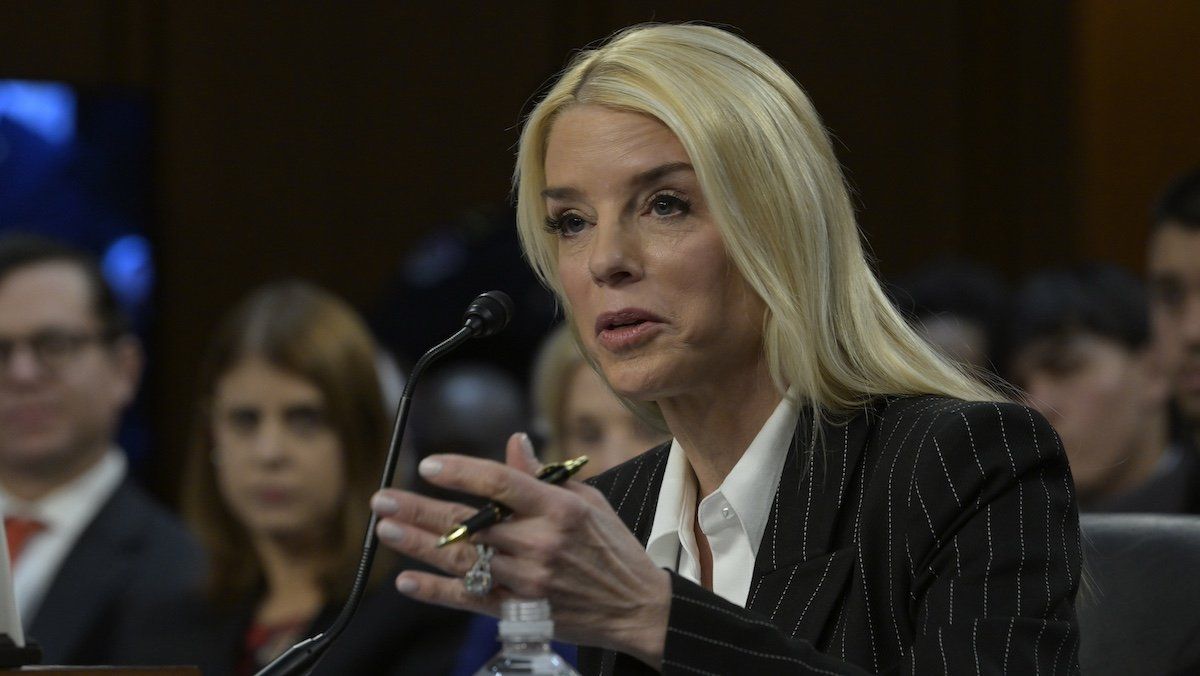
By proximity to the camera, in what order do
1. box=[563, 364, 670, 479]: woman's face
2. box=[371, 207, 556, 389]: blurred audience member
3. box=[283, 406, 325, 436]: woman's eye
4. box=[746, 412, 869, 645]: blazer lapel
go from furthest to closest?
box=[371, 207, 556, 389]: blurred audience member < box=[563, 364, 670, 479]: woman's face < box=[283, 406, 325, 436]: woman's eye < box=[746, 412, 869, 645]: blazer lapel

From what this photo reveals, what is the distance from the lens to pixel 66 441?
4453mm

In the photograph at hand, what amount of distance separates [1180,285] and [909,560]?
2.64 m

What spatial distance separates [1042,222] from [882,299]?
429 cm

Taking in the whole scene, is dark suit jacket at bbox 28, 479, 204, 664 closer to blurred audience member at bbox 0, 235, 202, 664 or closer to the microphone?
blurred audience member at bbox 0, 235, 202, 664

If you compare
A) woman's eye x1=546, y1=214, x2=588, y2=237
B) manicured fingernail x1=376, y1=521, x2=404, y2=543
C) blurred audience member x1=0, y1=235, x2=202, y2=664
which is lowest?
blurred audience member x1=0, y1=235, x2=202, y2=664

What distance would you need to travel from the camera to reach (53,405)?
14.7 ft

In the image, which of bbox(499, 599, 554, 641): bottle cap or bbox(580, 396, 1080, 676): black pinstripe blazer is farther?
bbox(580, 396, 1080, 676): black pinstripe blazer

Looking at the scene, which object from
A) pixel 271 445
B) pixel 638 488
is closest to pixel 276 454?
pixel 271 445

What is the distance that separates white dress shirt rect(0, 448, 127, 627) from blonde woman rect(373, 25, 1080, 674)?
234 centimetres

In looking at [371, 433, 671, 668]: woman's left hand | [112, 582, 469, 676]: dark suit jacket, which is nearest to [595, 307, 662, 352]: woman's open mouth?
[371, 433, 671, 668]: woman's left hand

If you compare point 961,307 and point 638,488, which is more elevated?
point 638,488

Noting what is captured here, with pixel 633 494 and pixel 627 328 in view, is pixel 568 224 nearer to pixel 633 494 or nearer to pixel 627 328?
pixel 627 328

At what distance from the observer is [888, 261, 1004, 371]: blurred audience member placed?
4691 millimetres

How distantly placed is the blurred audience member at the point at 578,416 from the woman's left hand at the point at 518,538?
2.45 metres
